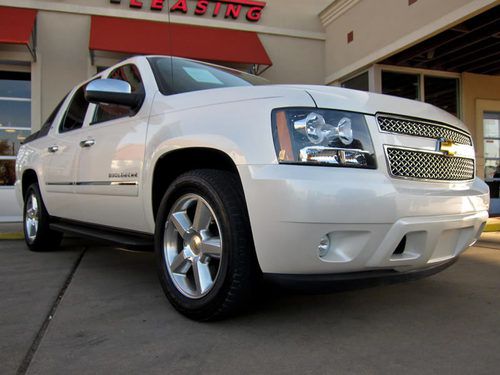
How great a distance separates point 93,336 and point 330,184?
1506mm

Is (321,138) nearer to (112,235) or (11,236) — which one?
(112,235)

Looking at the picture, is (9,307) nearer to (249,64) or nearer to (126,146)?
(126,146)

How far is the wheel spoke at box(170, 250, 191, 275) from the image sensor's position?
2771mm

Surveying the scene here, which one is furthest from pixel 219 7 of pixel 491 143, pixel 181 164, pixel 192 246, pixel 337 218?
pixel 337 218

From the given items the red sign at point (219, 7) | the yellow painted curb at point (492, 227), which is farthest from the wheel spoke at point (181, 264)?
the red sign at point (219, 7)

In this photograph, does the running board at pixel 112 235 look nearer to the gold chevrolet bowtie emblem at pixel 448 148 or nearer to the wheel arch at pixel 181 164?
the wheel arch at pixel 181 164

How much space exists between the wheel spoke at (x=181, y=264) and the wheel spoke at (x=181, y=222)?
12 centimetres

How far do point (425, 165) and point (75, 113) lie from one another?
3.40 m

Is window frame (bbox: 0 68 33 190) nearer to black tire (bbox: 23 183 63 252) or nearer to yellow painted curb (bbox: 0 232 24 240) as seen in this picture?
yellow painted curb (bbox: 0 232 24 240)

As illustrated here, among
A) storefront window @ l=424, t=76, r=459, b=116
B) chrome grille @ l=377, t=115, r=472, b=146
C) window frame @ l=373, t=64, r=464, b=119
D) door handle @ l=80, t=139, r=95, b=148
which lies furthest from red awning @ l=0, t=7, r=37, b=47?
storefront window @ l=424, t=76, r=459, b=116

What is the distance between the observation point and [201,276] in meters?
2.64

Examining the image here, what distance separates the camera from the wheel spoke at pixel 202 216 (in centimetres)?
265

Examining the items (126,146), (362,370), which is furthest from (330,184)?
(126,146)

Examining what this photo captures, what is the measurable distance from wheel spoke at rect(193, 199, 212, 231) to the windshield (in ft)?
3.04
